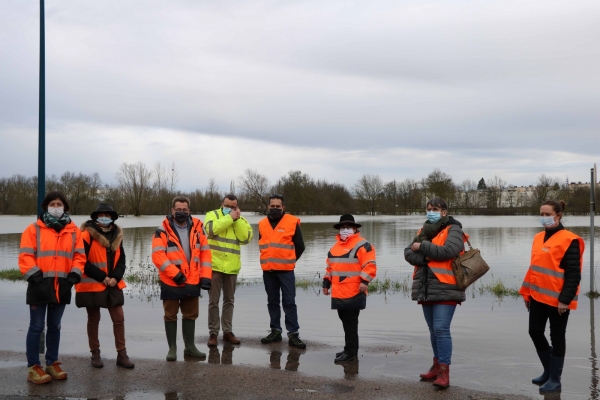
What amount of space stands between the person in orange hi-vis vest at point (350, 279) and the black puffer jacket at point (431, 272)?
77cm

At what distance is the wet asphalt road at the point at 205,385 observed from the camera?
17.9 feet

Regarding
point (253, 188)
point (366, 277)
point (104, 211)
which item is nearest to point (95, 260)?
point (104, 211)

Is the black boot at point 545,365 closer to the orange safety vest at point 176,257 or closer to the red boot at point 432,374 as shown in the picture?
the red boot at point 432,374

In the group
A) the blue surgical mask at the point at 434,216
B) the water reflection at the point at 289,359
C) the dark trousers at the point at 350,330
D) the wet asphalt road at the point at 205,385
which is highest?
the blue surgical mask at the point at 434,216

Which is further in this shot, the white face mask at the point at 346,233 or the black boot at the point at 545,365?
the white face mask at the point at 346,233

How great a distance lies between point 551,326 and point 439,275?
1.21m

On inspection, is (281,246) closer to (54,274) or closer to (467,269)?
(467,269)

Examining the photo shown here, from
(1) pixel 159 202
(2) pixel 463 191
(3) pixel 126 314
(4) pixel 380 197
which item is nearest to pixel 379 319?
(3) pixel 126 314

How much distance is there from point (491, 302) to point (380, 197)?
97681 millimetres

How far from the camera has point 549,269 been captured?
5.77m

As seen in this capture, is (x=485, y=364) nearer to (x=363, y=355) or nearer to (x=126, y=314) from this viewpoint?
(x=363, y=355)

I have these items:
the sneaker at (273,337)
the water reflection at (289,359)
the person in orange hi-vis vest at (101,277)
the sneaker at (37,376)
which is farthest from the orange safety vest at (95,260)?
the sneaker at (273,337)

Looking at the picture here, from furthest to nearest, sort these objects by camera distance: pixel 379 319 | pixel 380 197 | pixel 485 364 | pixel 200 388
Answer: pixel 380 197
pixel 379 319
pixel 485 364
pixel 200 388

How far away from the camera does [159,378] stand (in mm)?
6000
